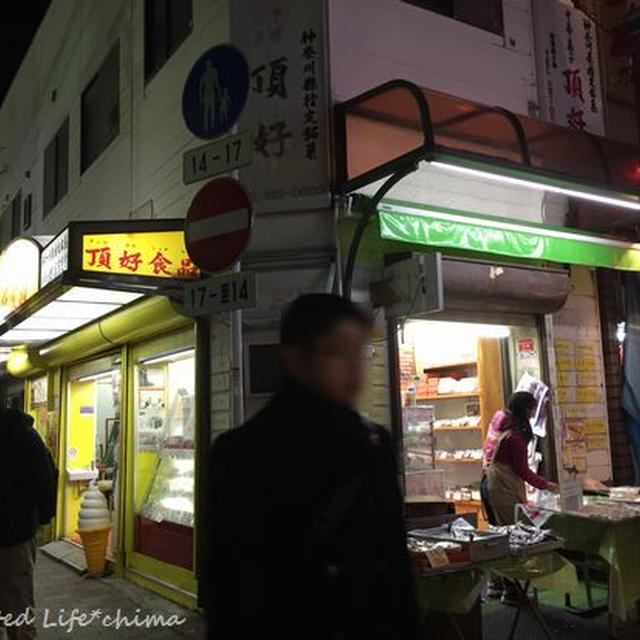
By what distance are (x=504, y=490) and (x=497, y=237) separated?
8.07 ft

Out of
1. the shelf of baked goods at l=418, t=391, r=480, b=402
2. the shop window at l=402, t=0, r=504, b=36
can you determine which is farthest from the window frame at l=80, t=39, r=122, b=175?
the shelf of baked goods at l=418, t=391, r=480, b=402

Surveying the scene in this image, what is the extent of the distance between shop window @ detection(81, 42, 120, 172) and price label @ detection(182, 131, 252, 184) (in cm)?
571

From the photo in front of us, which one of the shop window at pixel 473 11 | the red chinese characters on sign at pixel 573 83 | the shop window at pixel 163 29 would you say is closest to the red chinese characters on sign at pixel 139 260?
the shop window at pixel 163 29

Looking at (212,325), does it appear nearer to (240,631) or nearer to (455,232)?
(455,232)

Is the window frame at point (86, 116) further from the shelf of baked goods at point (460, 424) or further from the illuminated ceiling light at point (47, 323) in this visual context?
the shelf of baked goods at point (460, 424)

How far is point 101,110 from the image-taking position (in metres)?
11.0

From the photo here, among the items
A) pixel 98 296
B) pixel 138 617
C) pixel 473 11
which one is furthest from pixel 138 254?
pixel 473 11

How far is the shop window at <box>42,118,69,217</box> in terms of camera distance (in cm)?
1290

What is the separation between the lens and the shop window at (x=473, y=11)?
314 inches

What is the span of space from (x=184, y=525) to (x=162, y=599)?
0.84 m

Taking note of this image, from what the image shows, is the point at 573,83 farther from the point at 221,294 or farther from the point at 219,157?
the point at 221,294

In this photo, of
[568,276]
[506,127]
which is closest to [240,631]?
[506,127]

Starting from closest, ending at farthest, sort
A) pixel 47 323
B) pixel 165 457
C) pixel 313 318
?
pixel 313 318 < pixel 165 457 < pixel 47 323

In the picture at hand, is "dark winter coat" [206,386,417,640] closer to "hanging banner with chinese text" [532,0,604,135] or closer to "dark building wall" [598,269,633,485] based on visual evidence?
"dark building wall" [598,269,633,485]
